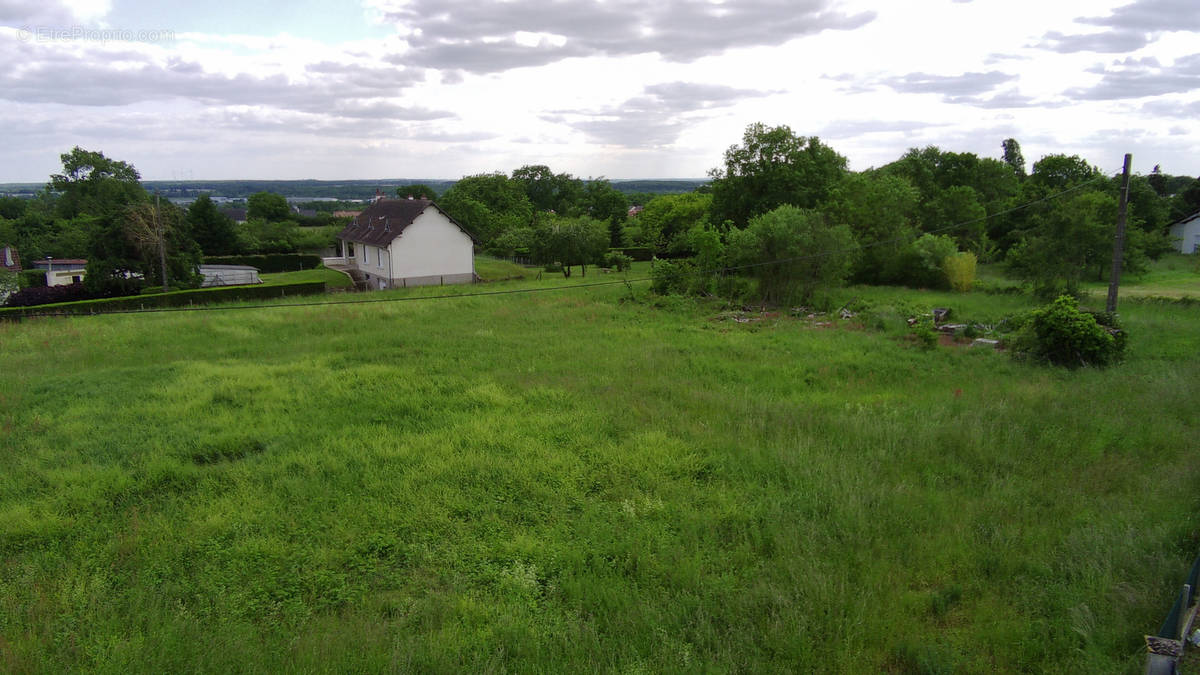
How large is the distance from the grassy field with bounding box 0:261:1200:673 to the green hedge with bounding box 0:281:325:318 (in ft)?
39.0

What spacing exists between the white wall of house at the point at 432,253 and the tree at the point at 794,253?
18357 mm

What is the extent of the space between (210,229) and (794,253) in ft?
156

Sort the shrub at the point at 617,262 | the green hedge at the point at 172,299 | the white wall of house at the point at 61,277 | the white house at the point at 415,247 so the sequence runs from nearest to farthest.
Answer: the green hedge at the point at 172,299, the white house at the point at 415,247, the shrub at the point at 617,262, the white wall of house at the point at 61,277

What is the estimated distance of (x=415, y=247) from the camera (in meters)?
35.4

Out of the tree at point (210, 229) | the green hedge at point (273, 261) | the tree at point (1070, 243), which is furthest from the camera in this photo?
the tree at point (210, 229)

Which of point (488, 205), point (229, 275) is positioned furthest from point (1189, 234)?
point (229, 275)

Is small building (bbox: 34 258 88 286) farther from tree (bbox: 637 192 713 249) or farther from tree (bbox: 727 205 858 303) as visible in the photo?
tree (bbox: 727 205 858 303)

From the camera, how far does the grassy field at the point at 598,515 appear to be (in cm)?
527

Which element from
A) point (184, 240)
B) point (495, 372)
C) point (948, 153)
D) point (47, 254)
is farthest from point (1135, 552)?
point (47, 254)

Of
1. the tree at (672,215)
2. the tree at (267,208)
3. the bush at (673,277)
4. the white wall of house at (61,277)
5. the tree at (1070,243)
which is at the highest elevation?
the tree at (267,208)

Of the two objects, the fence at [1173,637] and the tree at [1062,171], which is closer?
the fence at [1173,637]

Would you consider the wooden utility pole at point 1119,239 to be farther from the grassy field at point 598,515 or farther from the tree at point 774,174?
the tree at point 774,174

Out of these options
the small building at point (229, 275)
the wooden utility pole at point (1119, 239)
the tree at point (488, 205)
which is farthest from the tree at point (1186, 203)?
the small building at point (229, 275)

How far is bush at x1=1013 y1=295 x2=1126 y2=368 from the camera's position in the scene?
14.1m
